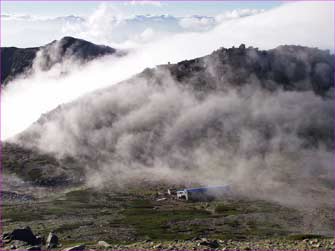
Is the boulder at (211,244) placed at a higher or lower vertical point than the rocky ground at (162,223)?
higher

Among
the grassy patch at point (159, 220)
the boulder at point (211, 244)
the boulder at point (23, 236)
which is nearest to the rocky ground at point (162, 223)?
the grassy patch at point (159, 220)

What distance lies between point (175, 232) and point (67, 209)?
6642 cm

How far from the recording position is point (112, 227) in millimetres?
147375

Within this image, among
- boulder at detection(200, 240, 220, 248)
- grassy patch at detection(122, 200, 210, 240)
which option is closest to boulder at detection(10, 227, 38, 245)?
boulder at detection(200, 240, 220, 248)

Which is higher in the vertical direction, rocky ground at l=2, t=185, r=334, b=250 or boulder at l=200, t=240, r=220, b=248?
boulder at l=200, t=240, r=220, b=248

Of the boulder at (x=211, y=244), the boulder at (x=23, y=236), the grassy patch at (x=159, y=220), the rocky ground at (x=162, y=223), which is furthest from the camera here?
the grassy patch at (x=159, y=220)

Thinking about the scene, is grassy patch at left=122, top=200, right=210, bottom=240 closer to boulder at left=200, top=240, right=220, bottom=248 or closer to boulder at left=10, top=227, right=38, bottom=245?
boulder at left=10, top=227, right=38, bottom=245

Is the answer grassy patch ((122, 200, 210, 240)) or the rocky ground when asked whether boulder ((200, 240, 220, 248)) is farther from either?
grassy patch ((122, 200, 210, 240))

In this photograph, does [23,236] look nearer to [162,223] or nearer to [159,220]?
[162,223]

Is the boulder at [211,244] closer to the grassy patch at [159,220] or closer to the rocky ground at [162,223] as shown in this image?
the rocky ground at [162,223]

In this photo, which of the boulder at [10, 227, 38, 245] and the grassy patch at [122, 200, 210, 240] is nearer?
the boulder at [10, 227, 38, 245]

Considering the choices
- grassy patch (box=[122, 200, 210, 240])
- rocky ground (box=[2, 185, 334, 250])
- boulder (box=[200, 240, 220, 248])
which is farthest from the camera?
grassy patch (box=[122, 200, 210, 240])

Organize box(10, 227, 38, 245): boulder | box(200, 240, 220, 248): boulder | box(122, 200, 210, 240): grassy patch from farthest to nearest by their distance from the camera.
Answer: box(122, 200, 210, 240): grassy patch < box(10, 227, 38, 245): boulder < box(200, 240, 220, 248): boulder

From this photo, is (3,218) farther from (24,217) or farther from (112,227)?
(112,227)
